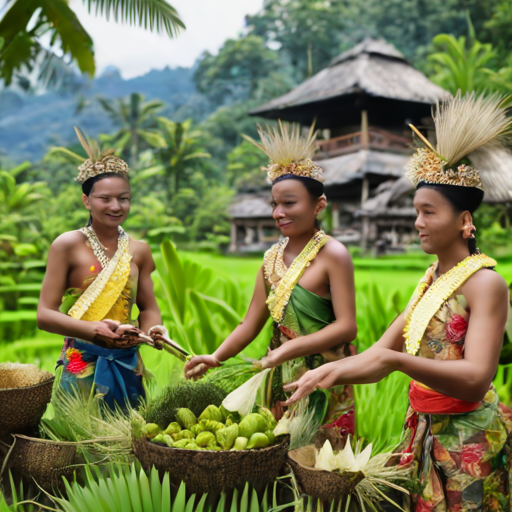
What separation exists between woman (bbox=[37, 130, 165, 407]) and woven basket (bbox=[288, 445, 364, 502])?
99 cm

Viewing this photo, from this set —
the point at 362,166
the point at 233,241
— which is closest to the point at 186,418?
the point at 362,166

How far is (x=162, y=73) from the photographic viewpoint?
87.3 metres

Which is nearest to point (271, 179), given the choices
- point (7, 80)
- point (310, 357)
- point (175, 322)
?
point (310, 357)

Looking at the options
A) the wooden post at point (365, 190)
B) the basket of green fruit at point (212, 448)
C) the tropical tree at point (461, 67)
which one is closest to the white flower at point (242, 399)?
the basket of green fruit at point (212, 448)

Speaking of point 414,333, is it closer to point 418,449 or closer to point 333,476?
point 418,449

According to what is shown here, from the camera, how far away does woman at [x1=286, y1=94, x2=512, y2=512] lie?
163 centimetres

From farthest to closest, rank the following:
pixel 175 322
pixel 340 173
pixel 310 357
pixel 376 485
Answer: pixel 340 173 < pixel 175 322 < pixel 310 357 < pixel 376 485

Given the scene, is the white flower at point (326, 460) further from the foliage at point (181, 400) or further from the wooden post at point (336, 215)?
the wooden post at point (336, 215)

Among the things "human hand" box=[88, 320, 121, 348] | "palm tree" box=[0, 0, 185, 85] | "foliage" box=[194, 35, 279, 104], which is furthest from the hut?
"foliage" box=[194, 35, 279, 104]

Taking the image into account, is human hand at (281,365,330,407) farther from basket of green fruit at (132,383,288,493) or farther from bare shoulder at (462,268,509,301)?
bare shoulder at (462,268,509,301)

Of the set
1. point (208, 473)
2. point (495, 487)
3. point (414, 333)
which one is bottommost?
point (495, 487)

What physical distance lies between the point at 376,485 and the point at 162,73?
90458 millimetres

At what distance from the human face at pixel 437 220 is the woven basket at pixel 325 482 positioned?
2.24 feet

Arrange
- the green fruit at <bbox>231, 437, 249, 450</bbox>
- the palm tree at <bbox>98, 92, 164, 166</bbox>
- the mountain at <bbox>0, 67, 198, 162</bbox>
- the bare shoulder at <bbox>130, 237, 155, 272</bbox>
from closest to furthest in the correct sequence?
the green fruit at <bbox>231, 437, 249, 450</bbox>
the bare shoulder at <bbox>130, 237, 155, 272</bbox>
the palm tree at <bbox>98, 92, 164, 166</bbox>
the mountain at <bbox>0, 67, 198, 162</bbox>
